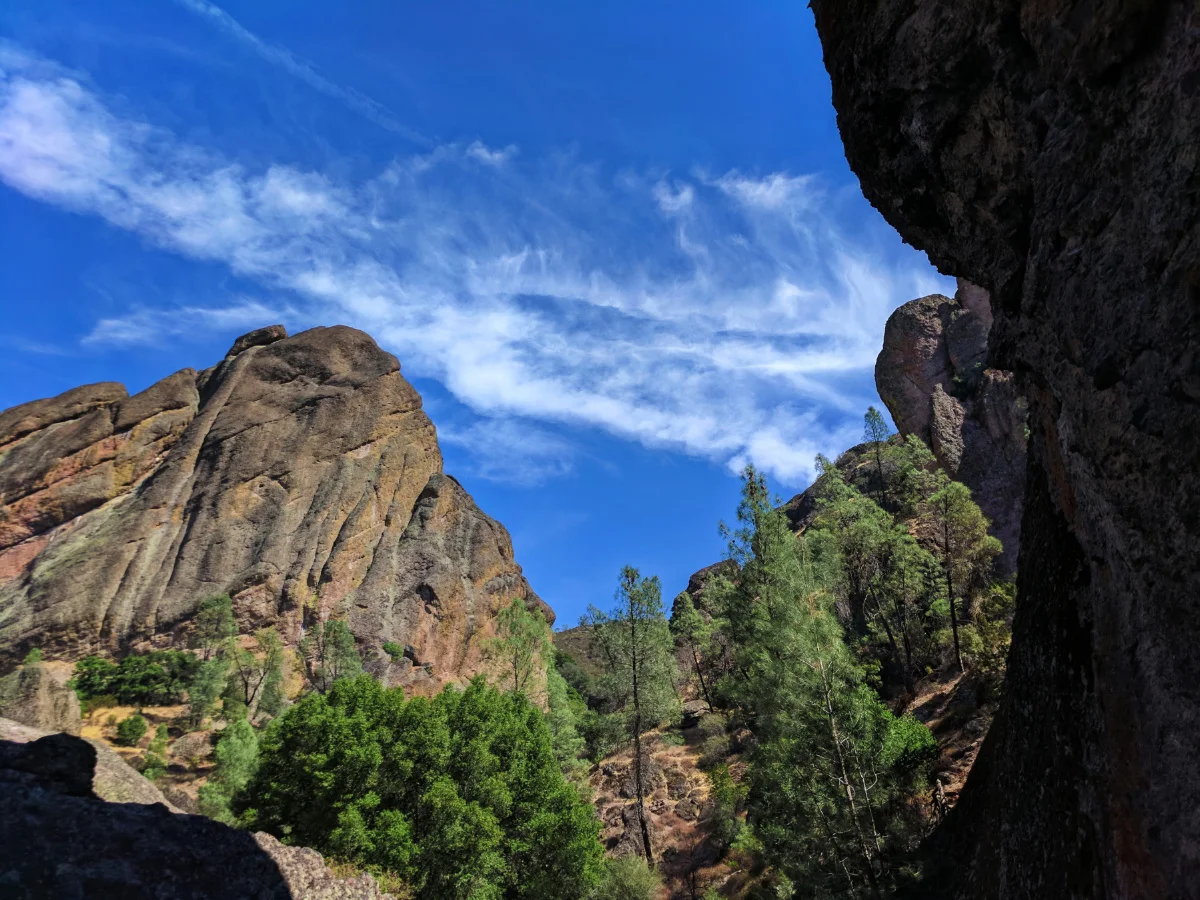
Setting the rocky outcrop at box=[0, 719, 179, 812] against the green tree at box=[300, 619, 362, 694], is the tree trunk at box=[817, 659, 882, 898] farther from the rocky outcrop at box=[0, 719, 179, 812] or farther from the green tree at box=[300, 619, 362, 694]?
the green tree at box=[300, 619, 362, 694]

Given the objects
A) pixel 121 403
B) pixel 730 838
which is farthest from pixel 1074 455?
pixel 121 403

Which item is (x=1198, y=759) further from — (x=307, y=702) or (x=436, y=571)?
(x=436, y=571)

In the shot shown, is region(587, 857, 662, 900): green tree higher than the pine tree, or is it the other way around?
the pine tree

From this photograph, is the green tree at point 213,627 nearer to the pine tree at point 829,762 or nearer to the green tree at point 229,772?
the green tree at point 229,772

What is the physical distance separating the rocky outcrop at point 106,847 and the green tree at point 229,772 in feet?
44.3

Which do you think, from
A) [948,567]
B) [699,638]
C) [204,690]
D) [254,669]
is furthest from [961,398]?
[204,690]

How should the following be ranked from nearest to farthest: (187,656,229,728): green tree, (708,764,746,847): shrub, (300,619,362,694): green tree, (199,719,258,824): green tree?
1. (199,719,258,824): green tree
2. (708,764,746,847): shrub
3. (187,656,229,728): green tree
4. (300,619,362,694): green tree

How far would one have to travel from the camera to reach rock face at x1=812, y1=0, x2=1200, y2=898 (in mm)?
5340

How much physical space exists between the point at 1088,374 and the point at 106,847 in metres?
14.2

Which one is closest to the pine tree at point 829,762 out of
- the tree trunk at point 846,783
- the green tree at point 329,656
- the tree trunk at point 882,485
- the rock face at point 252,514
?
the tree trunk at point 846,783

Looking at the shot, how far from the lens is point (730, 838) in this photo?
26219 mm

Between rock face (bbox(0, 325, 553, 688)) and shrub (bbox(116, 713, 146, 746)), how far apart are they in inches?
533

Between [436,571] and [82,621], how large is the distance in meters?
25.1

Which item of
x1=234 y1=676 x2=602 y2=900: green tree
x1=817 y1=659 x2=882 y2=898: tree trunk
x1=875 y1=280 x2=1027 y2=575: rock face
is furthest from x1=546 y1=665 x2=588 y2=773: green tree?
x1=875 y1=280 x2=1027 y2=575: rock face
